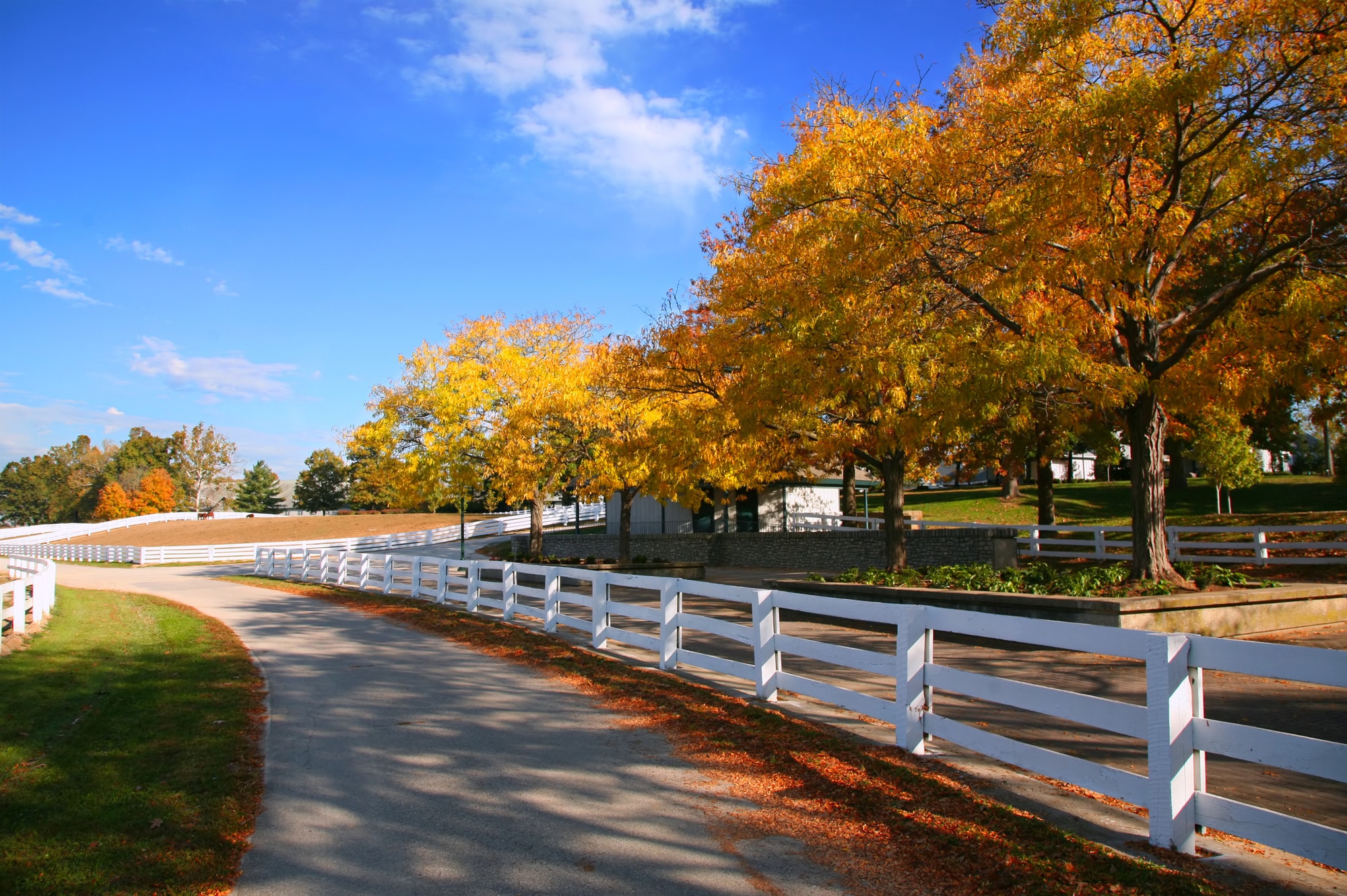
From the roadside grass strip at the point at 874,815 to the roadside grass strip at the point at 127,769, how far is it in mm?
3121

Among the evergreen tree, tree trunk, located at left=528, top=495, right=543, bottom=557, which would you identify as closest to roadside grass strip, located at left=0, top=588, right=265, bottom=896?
tree trunk, located at left=528, top=495, right=543, bottom=557

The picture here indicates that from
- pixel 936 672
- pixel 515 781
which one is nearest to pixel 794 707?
pixel 936 672

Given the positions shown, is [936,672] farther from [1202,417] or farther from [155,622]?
[155,622]

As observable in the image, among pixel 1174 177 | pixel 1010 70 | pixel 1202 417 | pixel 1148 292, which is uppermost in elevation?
pixel 1010 70

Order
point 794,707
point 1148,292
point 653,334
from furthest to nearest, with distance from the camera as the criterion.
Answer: point 653,334, point 1148,292, point 794,707

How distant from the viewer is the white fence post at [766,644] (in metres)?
8.34

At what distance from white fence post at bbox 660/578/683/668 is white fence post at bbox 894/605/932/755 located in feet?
13.2

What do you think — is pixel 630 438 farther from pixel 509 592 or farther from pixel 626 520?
pixel 509 592

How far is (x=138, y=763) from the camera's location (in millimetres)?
6457

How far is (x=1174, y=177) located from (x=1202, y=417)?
544 centimetres

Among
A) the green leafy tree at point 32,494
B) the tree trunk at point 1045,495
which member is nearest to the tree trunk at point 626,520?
the tree trunk at point 1045,495

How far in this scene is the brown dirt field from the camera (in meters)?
60.9

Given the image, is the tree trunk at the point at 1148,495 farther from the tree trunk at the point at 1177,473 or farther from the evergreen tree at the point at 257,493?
the evergreen tree at the point at 257,493

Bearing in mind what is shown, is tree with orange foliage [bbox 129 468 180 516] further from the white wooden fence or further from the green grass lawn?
the white wooden fence
